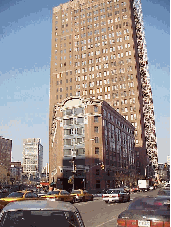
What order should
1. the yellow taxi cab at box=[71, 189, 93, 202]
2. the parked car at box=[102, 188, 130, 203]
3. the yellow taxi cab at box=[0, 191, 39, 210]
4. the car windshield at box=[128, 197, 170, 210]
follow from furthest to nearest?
the yellow taxi cab at box=[71, 189, 93, 202] < the parked car at box=[102, 188, 130, 203] < the yellow taxi cab at box=[0, 191, 39, 210] < the car windshield at box=[128, 197, 170, 210]

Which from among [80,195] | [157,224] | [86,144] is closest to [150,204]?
[157,224]

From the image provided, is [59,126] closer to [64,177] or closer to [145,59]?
[64,177]

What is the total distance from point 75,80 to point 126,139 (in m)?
39.8

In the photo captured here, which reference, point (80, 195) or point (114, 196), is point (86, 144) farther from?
point (114, 196)

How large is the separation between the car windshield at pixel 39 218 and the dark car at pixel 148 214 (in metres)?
4.14

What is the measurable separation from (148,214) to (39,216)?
475 centimetres

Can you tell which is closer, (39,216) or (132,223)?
(39,216)

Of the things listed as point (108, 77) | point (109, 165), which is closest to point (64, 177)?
point (109, 165)

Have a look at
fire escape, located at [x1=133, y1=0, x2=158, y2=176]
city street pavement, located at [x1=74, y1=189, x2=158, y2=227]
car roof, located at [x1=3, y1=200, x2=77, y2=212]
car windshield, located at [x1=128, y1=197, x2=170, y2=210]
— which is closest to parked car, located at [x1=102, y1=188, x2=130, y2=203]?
city street pavement, located at [x1=74, y1=189, x2=158, y2=227]

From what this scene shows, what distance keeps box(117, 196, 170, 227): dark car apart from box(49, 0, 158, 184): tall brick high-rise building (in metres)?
104

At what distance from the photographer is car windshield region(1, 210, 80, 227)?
5301mm

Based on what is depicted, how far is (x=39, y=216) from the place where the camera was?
549 centimetres

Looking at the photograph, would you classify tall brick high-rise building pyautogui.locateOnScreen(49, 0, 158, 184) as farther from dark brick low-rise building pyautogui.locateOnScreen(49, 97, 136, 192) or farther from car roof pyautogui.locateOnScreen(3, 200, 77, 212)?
car roof pyautogui.locateOnScreen(3, 200, 77, 212)

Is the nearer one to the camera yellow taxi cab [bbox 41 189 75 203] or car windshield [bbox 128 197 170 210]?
car windshield [bbox 128 197 170 210]
